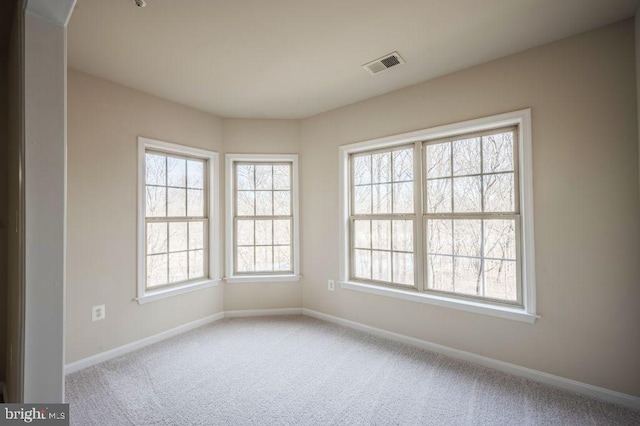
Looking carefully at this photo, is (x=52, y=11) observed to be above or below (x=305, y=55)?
below

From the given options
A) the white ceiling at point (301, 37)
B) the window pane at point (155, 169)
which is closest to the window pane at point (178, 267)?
the window pane at point (155, 169)

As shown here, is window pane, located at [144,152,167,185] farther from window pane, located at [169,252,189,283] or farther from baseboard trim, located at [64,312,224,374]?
baseboard trim, located at [64,312,224,374]

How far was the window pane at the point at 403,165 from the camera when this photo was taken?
3.28 m

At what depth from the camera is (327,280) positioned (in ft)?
12.8

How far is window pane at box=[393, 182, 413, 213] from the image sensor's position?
3275 millimetres

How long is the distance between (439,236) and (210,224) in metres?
2.74

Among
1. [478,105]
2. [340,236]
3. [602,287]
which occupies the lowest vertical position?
[602,287]

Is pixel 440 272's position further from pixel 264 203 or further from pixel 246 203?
pixel 246 203

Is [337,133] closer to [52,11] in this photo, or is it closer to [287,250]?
[287,250]

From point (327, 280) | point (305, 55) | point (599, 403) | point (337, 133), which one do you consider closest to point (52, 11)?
point (305, 55)

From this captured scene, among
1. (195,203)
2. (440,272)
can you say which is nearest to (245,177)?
(195,203)

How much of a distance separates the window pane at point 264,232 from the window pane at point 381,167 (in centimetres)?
153

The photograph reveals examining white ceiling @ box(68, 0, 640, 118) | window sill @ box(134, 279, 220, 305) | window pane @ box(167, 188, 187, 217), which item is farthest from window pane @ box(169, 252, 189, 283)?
white ceiling @ box(68, 0, 640, 118)

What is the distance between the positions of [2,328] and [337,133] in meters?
3.58
